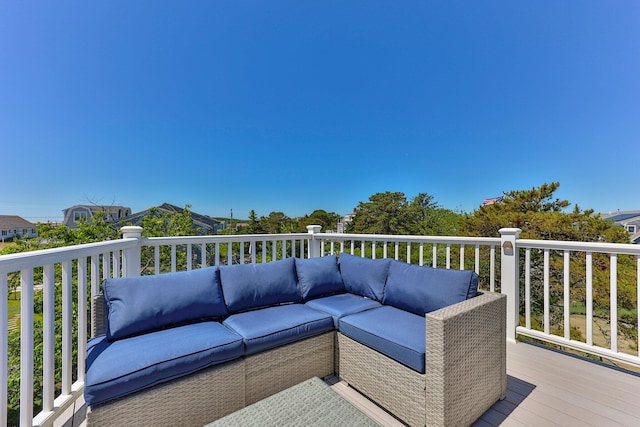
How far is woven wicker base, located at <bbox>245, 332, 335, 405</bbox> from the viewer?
6.01 ft

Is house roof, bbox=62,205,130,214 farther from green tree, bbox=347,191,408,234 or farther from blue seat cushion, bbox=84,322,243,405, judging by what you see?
green tree, bbox=347,191,408,234

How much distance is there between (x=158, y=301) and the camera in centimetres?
199

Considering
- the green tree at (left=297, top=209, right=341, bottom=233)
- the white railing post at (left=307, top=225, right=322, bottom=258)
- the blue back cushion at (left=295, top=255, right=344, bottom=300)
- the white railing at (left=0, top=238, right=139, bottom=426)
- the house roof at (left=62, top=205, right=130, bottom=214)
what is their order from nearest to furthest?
the white railing at (left=0, top=238, right=139, bottom=426), the blue back cushion at (left=295, top=255, right=344, bottom=300), the white railing post at (left=307, top=225, right=322, bottom=258), the house roof at (left=62, top=205, right=130, bottom=214), the green tree at (left=297, top=209, right=341, bottom=233)

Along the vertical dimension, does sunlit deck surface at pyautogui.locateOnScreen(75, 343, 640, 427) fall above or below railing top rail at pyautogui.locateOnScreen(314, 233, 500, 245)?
below

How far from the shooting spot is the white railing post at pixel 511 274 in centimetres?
279

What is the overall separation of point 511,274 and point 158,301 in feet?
11.2

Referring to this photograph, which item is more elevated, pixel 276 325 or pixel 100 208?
pixel 100 208

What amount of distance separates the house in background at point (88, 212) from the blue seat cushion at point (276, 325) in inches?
476

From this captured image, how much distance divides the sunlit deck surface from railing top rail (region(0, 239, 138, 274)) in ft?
Answer: 3.58

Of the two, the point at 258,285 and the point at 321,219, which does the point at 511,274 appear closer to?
the point at 258,285

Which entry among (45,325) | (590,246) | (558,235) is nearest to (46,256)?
(45,325)

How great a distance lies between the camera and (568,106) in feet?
43.3

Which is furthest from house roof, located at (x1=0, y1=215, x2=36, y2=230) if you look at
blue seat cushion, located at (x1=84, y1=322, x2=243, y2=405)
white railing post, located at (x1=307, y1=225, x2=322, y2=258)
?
blue seat cushion, located at (x1=84, y1=322, x2=243, y2=405)

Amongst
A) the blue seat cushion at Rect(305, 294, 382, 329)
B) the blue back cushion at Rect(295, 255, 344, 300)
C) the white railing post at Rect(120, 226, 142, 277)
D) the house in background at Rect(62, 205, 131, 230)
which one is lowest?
the blue seat cushion at Rect(305, 294, 382, 329)
